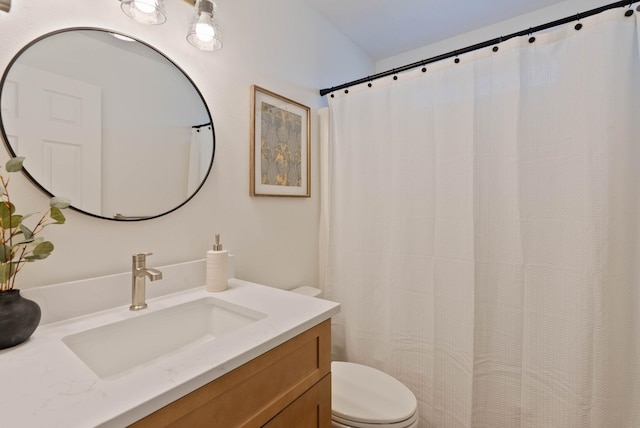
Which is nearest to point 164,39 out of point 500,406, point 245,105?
point 245,105

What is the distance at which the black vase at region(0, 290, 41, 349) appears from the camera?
2.07 feet

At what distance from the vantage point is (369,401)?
3.90ft

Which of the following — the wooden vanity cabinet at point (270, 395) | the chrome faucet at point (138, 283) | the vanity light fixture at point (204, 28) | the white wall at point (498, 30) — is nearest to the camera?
the wooden vanity cabinet at point (270, 395)

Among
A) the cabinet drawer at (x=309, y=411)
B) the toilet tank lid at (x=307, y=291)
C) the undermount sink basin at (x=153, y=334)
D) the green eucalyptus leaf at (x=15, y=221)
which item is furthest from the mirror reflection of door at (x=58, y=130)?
the toilet tank lid at (x=307, y=291)

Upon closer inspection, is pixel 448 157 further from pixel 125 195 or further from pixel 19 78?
pixel 19 78

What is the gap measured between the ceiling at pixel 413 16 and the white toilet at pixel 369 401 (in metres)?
2.04

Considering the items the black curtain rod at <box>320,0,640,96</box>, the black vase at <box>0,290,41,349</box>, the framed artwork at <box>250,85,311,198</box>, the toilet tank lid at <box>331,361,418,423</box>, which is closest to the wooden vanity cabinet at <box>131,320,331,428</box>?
the toilet tank lid at <box>331,361,418,423</box>

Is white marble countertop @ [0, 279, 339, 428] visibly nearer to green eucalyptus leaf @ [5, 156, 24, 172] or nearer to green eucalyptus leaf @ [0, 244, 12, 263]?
green eucalyptus leaf @ [0, 244, 12, 263]

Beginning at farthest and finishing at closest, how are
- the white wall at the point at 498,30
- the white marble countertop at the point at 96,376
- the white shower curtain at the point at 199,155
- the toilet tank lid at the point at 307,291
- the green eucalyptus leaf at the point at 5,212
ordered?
1. the white wall at the point at 498,30
2. the toilet tank lid at the point at 307,291
3. the white shower curtain at the point at 199,155
4. the green eucalyptus leaf at the point at 5,212
5. the white marble countertop at the point at 96,376

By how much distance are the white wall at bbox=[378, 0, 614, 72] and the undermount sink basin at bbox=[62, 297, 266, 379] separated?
2.26 meters

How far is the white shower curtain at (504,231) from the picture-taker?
3.50 ft

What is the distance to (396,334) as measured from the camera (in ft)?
5.05

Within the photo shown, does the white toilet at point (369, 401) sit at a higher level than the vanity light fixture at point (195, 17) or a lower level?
lower

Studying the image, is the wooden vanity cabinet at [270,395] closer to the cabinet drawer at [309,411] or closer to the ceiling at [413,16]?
the cabinet drawer at [309,411]
